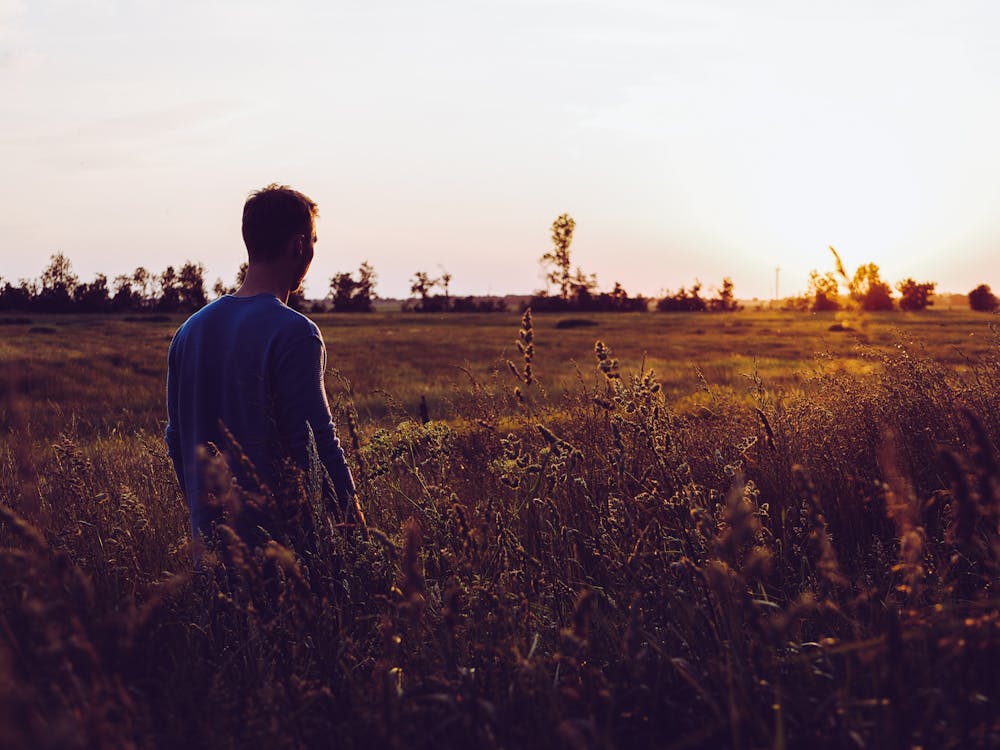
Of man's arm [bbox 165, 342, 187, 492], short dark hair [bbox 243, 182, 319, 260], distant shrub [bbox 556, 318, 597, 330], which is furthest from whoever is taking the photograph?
distant shrub [bbox 556, 318, 597, 330]

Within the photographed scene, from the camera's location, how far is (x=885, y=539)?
4113mm

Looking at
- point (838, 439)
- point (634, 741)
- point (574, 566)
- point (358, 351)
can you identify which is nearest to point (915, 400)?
point (838, 439)

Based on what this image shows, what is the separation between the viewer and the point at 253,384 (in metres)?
3.60

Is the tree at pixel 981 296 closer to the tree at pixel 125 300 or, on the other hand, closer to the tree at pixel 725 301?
the tree at pixel 725 301

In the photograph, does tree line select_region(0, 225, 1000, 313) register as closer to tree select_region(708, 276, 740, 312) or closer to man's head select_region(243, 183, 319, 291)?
tree select_region(708, 276, 740, 312)

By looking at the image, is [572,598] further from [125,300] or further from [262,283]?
[125,300]

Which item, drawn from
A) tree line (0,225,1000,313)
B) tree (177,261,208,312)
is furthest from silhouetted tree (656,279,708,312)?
tree (177,261,208,312)

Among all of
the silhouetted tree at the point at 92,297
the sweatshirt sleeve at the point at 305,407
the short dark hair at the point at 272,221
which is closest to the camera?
the sweatshirt sleeve at the point at 305,407

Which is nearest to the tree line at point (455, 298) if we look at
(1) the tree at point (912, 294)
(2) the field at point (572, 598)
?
(1) the tree at point (912, 294)

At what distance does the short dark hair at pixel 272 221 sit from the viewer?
3.64 metres

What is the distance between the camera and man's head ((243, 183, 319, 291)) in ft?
12.0

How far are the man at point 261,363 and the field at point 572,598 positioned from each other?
0.81ft

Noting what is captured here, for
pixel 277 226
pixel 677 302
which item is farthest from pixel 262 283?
pixel 677 302

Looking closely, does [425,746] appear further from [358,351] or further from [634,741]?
[358,351]
